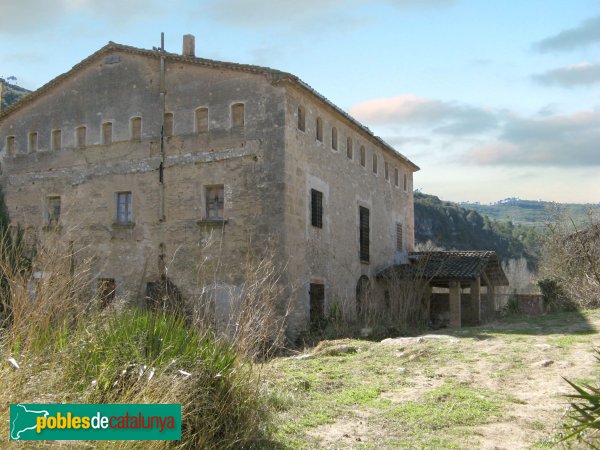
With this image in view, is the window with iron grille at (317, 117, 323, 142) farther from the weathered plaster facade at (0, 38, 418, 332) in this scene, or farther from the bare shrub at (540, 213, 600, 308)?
the bare shrub at (540, 213, 600, 308)

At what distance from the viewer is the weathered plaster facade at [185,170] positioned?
50.5 feet

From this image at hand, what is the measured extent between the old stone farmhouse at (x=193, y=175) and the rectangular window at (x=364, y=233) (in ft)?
0.12

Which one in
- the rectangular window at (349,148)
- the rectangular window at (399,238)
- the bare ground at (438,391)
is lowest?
the bare ground at (438,391)

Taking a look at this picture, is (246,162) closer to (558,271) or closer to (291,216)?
(291,216)

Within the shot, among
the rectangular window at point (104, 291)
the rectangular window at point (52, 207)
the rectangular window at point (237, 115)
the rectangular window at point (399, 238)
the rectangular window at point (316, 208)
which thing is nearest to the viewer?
the rectangular window at point (104, 291)

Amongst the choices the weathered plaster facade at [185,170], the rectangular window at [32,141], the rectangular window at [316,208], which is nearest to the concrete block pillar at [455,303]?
the weathered plaster facade at [185,170]

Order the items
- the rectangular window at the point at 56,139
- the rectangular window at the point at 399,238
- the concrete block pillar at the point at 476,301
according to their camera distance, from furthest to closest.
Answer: the rectangular window at the point at 399,238, the concrete block pillar at the point at 476,301, the rectangular window at the point at 56,139

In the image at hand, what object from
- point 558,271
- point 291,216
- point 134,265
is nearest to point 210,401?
point 291,216

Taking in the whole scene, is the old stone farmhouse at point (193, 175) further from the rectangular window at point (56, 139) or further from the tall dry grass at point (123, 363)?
the tall dry grass at point (123, 363)

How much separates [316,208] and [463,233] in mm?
49984

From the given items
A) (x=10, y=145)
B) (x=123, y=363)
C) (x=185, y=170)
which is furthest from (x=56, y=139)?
(x=123, y=363)

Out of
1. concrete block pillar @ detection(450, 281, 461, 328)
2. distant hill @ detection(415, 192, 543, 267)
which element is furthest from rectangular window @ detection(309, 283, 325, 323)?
distant hill @ detection(415, 192, 543, 267)

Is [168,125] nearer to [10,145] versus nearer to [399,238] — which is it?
Answer: [10,145]

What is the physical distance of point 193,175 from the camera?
1625cm
